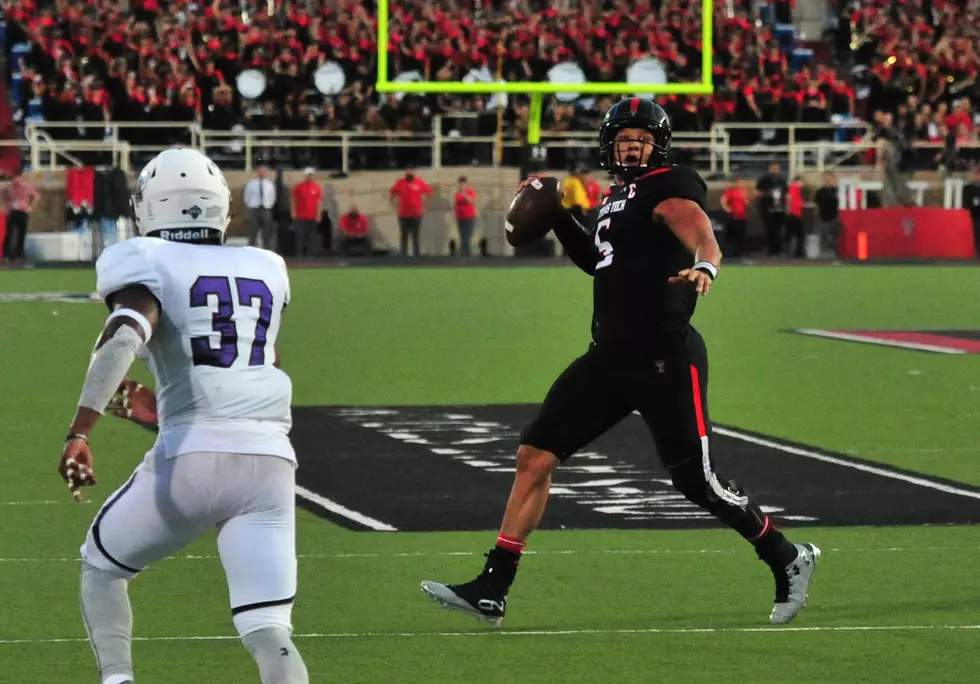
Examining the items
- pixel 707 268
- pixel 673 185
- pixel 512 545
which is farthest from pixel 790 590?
pixel 673 185

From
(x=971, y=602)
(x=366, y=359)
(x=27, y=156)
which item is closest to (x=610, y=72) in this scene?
(x=27, y=156)

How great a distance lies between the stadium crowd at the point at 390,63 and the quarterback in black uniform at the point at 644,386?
2575 centimetres

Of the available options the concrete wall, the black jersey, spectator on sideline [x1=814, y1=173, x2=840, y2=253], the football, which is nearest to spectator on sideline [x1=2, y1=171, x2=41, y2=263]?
the concrete wall

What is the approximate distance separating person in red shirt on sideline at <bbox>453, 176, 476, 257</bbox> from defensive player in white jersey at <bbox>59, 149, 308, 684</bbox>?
28.7 meters

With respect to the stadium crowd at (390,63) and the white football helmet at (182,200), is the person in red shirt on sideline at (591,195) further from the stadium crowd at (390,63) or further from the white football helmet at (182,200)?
the white football helmet at (182,200)

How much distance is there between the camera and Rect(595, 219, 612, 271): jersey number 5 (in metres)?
7.71

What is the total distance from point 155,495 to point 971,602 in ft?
12.6

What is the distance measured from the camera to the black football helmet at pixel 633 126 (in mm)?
7754

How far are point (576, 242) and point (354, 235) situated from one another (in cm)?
2713

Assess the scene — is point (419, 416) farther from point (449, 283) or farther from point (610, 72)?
point (610, 72)

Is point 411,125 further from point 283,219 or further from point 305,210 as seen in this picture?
point 283,219

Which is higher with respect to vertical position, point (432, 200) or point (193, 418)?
point (193, 418)

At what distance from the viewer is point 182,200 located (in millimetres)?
5586

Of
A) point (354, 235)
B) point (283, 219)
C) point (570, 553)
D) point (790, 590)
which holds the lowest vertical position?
point (354, 235)
